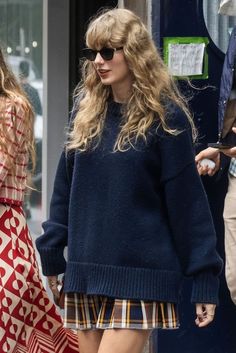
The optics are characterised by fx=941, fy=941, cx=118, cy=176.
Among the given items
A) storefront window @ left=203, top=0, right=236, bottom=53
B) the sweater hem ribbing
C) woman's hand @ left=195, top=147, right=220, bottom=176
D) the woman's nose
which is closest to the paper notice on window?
storefront window @ left=203, top=0, right=236, bottom=53

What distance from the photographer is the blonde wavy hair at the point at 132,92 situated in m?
3.55

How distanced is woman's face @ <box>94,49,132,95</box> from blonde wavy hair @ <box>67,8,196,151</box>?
21mm

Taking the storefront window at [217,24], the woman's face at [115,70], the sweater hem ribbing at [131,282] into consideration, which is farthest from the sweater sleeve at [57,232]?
the storefront window at [217,24]

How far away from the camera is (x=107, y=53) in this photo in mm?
3600

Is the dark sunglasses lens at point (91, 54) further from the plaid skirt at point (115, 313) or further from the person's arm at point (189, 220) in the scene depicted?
the plaid skirt at point (115, 313)

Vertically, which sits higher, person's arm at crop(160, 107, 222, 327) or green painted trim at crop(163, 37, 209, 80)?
green painted trim at crop(163, 37, 209, 80)

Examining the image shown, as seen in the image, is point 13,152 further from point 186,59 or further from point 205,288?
point 186,59

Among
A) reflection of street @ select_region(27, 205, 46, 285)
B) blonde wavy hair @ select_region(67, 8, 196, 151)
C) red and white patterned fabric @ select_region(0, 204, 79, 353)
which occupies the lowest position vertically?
reflection of street @ select_region(27, 205, 46, 285)

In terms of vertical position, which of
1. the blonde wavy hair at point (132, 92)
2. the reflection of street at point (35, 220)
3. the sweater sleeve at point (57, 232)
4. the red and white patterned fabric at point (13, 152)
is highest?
the blonde wavy hair at point (132, 92)

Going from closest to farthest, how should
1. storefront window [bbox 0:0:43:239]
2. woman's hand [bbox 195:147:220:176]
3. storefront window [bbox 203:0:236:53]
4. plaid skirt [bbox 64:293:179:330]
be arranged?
plaid skirt [bbox 64:293:179:330] < woman's hand [bbox 195:147:220:176] < storefront window [bbox 203:0:236:53] < storefront window [bbox 0:0:43:239]

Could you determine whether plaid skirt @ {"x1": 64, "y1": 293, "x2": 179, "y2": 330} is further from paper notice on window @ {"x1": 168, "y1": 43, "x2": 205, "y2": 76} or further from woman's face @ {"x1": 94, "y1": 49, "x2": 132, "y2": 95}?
paper notice on window @ {"x1": 168, "y1": 43, "x2": 205, "y2": 76}

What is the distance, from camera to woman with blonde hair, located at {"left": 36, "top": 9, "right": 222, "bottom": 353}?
3504mm

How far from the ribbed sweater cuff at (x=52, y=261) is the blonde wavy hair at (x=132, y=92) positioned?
0.42m

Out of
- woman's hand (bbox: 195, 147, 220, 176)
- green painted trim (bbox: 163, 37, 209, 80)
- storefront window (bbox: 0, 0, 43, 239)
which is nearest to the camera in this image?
woman's hand (bbox: 195, 147, 220, 176)
